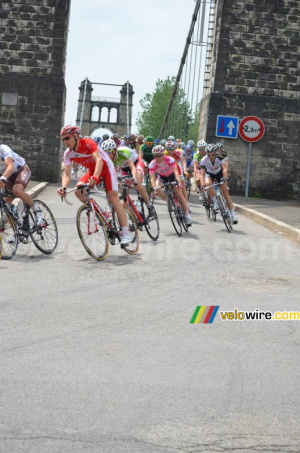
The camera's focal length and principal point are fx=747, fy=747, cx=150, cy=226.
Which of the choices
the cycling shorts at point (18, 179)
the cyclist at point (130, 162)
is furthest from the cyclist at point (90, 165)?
the cyclist at point (130, 162)

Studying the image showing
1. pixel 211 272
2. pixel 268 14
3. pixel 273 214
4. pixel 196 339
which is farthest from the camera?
pixel 268 14

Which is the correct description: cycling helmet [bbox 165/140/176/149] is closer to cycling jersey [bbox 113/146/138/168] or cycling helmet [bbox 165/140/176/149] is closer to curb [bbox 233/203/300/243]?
curb [bbox 233/203/300/243]

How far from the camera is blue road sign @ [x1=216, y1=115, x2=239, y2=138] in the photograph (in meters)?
25.0

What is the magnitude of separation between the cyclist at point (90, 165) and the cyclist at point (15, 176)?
1.69ft

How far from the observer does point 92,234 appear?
9492 mm

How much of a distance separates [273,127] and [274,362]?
70.4 feet

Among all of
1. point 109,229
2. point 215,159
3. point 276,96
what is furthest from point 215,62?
point 109,229

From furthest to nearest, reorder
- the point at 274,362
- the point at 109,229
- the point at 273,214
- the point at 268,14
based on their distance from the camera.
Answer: the point at 268,14 < the point at 273,214 < the point at 109,229 < the point at 274,362

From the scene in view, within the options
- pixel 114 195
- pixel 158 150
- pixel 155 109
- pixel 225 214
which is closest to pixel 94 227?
pixel 114 195

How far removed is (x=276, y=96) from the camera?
25781mm

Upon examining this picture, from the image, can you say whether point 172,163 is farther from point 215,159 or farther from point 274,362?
point 274,362

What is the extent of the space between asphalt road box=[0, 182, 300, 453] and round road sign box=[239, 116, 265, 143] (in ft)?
50.0

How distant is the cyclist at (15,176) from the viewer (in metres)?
9.28

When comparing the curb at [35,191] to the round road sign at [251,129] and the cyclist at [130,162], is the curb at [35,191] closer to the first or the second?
the cyclist at [130,162]
